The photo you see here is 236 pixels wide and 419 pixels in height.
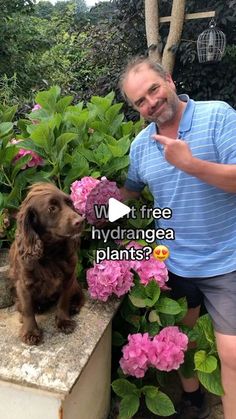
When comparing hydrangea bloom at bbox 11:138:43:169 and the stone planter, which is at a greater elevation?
hydrangea bloom at bbox 11:138:43:169

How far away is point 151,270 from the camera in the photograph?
2062 millimetres

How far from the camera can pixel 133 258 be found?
2109 mm

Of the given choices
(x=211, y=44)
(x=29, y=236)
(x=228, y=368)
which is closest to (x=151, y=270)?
(x=228, y=368)

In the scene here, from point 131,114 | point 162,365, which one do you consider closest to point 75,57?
point 131,114

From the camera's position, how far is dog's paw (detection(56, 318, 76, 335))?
6.34 feet

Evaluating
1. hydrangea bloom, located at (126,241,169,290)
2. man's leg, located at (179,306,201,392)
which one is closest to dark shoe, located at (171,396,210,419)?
man's leg, located at (179,306,201,392)

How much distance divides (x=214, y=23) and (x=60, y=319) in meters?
4.01

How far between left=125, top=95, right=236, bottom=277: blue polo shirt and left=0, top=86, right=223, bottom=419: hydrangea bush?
0.17 meters

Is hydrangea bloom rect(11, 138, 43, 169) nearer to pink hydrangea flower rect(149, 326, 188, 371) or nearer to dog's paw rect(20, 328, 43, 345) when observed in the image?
dog's paw rect(20, 328, 43, 345)

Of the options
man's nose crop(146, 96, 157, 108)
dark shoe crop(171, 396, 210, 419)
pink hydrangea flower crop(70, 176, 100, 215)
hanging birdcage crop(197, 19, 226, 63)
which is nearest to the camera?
man's nose crop(146, 96, 157, 108)

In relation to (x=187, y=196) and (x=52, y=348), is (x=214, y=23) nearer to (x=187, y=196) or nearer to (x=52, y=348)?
(x=187, y=196)

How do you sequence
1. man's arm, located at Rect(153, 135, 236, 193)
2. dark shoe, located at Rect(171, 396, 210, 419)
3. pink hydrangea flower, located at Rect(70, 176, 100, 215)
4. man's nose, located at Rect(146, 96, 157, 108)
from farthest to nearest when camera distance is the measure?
dark shoe, located at Rect(171, 396, 210, 419), pink hydrangea flower, located at Rect(70, 176, 100, 215), man's nose, located at Rect(146, 96, 157, 108), man's arm, located at Rect(153, 135, 236, 193)

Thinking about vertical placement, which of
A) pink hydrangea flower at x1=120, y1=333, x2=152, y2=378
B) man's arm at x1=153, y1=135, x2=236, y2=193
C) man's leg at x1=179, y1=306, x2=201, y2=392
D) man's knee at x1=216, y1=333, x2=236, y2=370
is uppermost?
man's arm at x1=153, y1=135, x2=236, y2=193

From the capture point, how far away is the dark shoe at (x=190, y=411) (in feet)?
7.61
